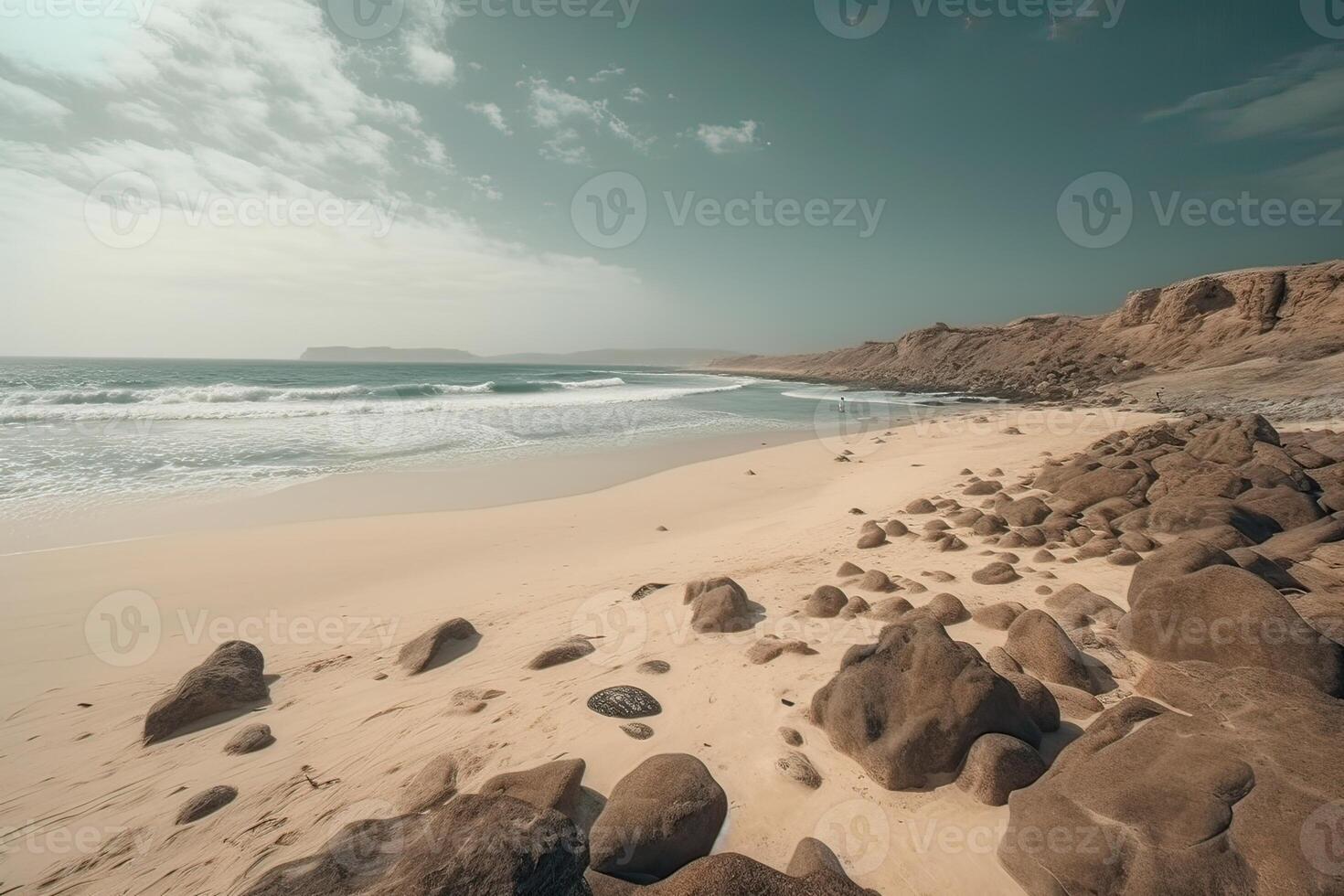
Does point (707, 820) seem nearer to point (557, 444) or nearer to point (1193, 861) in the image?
point (1193, 861)

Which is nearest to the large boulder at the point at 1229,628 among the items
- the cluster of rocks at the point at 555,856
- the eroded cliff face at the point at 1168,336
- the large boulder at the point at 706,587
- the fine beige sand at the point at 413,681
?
the fine beige sand at the point at 413,681

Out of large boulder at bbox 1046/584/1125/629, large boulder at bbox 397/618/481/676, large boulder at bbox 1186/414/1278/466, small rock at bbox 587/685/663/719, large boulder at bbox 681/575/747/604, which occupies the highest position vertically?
large boulder at bbox 1186/414/1278/466

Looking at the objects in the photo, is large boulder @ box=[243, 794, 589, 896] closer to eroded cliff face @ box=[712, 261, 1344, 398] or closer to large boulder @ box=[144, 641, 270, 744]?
large boulder @ box=[144, 641, 270, 744]

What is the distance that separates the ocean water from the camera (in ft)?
37.4

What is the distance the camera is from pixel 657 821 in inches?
100

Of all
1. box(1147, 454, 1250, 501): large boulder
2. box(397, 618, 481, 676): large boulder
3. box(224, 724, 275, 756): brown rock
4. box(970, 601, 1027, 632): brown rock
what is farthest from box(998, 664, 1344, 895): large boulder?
box(1147, 454, 1250, 501): large boulder

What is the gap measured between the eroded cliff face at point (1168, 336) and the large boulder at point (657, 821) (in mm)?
30315

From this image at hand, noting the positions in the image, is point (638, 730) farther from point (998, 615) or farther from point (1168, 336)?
point (1168, 336)

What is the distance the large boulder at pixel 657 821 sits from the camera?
8.03 ft

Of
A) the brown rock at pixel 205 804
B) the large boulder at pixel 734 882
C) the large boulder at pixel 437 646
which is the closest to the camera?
the large boulder at pixel 734 882

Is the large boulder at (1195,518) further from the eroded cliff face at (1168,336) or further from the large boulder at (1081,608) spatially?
the eroded cliff face at (1168,336)

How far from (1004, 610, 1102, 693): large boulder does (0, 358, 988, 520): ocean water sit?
13058mm

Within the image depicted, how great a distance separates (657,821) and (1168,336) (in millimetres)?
42777

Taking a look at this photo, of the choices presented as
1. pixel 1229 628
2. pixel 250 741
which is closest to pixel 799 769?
pixel 1229 628
